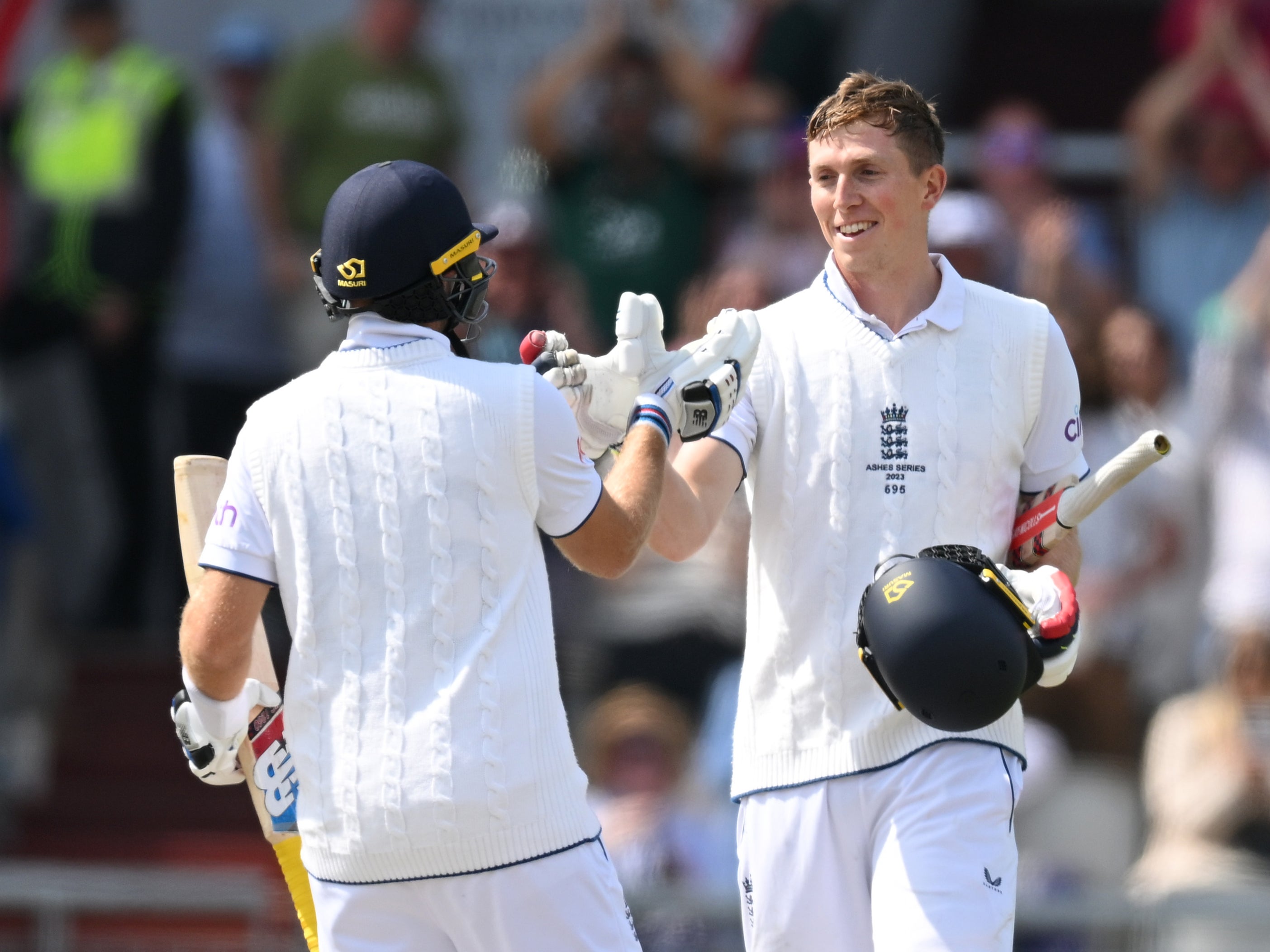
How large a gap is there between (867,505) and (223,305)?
570 centimetres

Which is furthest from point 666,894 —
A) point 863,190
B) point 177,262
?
point 177,262

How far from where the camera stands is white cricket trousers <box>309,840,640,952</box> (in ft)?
13.3

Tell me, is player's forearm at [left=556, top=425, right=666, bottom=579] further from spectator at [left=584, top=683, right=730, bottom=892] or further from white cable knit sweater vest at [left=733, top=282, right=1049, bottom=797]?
spectator at [left=584, top=683, right=730, bottom=892]

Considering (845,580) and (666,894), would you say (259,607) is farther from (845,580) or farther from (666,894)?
(666,894)

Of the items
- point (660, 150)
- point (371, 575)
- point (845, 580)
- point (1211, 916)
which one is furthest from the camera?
point (660, 150)

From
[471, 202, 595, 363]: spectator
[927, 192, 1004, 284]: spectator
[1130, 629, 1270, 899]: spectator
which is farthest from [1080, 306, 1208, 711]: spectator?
[471, 202, 595, 363]: spectator

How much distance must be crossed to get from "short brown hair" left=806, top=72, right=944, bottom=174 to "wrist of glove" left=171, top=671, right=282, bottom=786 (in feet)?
5.86

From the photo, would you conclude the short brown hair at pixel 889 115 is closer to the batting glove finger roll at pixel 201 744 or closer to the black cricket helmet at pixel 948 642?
the black cricket helmet at pixel 948 642

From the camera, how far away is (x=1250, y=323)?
28.6 ft

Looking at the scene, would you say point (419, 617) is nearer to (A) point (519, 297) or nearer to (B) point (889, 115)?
(B) point (889, 115)

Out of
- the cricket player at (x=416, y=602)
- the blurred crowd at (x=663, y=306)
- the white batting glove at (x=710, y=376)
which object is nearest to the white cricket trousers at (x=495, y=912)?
the cricket player at (x=416, y=602)

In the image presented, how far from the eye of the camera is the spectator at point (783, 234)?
8.92 m

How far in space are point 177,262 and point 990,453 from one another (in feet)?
19.5

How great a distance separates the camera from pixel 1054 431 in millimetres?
4809
